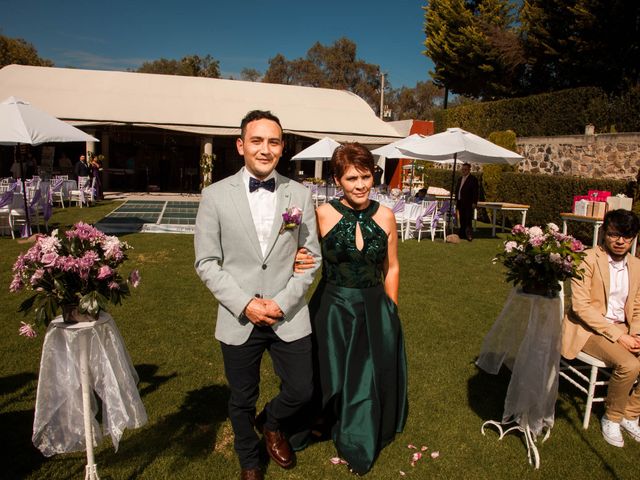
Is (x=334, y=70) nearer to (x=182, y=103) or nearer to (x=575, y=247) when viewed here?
(x=182, y=103)

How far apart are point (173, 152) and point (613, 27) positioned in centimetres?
2011

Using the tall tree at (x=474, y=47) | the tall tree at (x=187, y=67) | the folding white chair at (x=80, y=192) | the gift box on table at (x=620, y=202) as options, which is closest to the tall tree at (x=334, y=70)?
the tall tree at (x=187, y=67)

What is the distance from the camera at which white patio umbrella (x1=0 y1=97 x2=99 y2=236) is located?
9.64 metres

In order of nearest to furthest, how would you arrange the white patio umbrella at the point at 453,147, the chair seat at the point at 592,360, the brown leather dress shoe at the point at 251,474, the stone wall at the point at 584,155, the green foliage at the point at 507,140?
the brown leather dress shoe at the point at 251,474, the chair seat at the point at 592,360, the white patio umbrella at the point at 453,147, the stone wall at the point at 584,155, the green foliage at the point at 507,140

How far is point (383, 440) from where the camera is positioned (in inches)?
131

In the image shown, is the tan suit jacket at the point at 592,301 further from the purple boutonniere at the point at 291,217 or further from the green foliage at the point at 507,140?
the green foliage at the point at 507,140

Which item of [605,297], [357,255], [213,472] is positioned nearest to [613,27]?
[605,297]

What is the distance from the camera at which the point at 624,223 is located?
3.70 metres

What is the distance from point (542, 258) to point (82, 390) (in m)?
2.90

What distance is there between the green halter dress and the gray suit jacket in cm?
42

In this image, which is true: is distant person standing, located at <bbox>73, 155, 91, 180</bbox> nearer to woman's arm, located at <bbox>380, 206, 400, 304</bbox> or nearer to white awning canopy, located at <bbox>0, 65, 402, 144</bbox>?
white awning canopy, located at <bbox>0, 65, 402, 144</bbox>

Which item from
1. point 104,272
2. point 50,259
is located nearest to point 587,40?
point 104,272

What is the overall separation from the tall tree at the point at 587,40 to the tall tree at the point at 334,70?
3524 cm

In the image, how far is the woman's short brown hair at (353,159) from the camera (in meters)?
3.14
